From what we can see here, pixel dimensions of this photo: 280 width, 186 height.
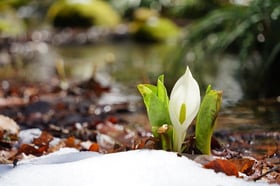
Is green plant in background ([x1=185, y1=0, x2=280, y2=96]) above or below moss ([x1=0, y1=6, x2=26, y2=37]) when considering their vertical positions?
above

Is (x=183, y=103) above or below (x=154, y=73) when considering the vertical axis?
above

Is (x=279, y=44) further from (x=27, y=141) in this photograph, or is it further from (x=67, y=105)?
(x=27, y=141)

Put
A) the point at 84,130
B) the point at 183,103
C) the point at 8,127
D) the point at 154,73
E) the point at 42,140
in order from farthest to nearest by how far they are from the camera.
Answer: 1. the point at 154,73
2. the point at 84,130
3. the point at 8,127
4. the point at 42,140
5. the point at 183,103

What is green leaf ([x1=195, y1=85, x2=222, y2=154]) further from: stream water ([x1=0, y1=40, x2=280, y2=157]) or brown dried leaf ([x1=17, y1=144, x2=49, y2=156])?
stream water ([x1=0, y1=40, x2=280, y2=157])

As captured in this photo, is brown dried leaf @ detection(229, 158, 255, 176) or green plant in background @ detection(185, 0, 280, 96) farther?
green plant in background @ detection(185, 0, 280, 96)

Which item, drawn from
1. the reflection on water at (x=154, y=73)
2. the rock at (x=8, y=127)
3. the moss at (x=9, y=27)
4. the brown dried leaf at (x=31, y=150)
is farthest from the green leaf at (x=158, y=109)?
the moss at (x=9, y=27)

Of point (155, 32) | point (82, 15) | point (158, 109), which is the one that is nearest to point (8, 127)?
point (158, 109)

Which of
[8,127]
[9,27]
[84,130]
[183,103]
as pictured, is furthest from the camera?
[9,27]

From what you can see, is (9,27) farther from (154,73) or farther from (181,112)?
(181,112)

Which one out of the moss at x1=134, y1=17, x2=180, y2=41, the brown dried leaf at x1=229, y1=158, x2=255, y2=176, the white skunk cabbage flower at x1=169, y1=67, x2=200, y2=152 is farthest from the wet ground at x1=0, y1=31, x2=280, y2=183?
the moss at x1=134, y1=17, x2=180, y2=41
